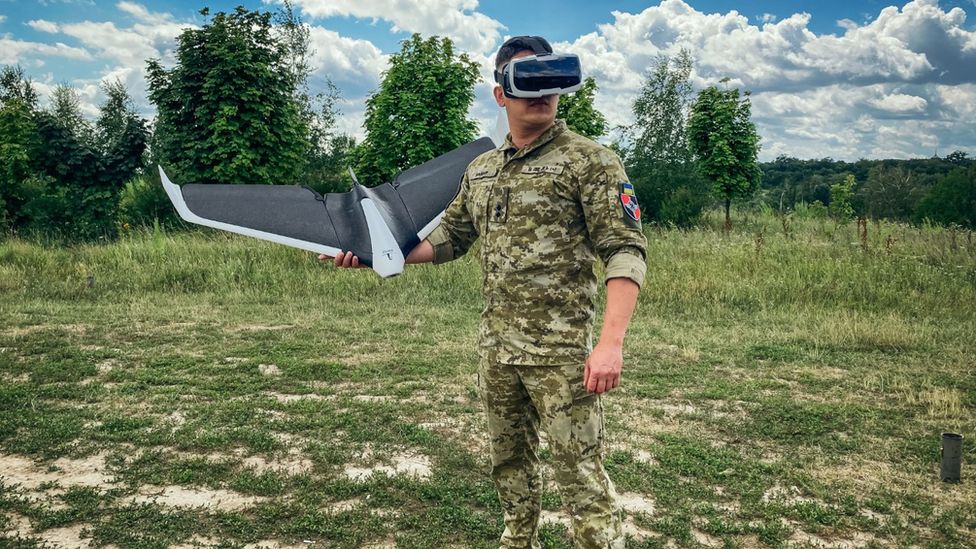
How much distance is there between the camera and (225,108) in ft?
45.4

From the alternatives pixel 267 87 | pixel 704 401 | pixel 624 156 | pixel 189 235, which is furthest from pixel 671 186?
pixel 704 401

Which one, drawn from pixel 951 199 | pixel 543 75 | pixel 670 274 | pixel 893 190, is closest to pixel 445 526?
pixel 543 75

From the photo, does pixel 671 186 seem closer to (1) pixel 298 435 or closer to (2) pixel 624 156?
(2) pixel 624 156

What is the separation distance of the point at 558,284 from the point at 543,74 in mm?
755

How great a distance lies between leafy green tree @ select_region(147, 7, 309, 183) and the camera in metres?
14.0

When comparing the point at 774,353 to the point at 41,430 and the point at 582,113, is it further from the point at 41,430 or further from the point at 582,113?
the point at 582,113

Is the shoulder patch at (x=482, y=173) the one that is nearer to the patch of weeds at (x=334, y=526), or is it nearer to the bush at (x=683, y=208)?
the patch of weeds at (x=334, y=526)

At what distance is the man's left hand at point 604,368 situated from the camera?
92.2 inches

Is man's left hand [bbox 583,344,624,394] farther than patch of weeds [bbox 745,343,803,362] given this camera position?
No

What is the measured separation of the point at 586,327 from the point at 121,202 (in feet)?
59.4

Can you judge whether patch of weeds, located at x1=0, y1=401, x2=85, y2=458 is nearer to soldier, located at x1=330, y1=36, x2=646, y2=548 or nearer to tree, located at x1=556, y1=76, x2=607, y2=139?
soldier, located at x1=330, y1=36, x2=646, y2=548

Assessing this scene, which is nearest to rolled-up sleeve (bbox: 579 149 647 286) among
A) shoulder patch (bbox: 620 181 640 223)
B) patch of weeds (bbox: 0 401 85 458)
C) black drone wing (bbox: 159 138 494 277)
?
shoulder patch (bbox: 620 181 640 223)

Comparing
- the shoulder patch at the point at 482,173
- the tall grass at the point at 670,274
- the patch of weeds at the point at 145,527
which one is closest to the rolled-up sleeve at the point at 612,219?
the shoulder patch at the point at 482,173

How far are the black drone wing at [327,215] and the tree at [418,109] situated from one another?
10.8 meters
